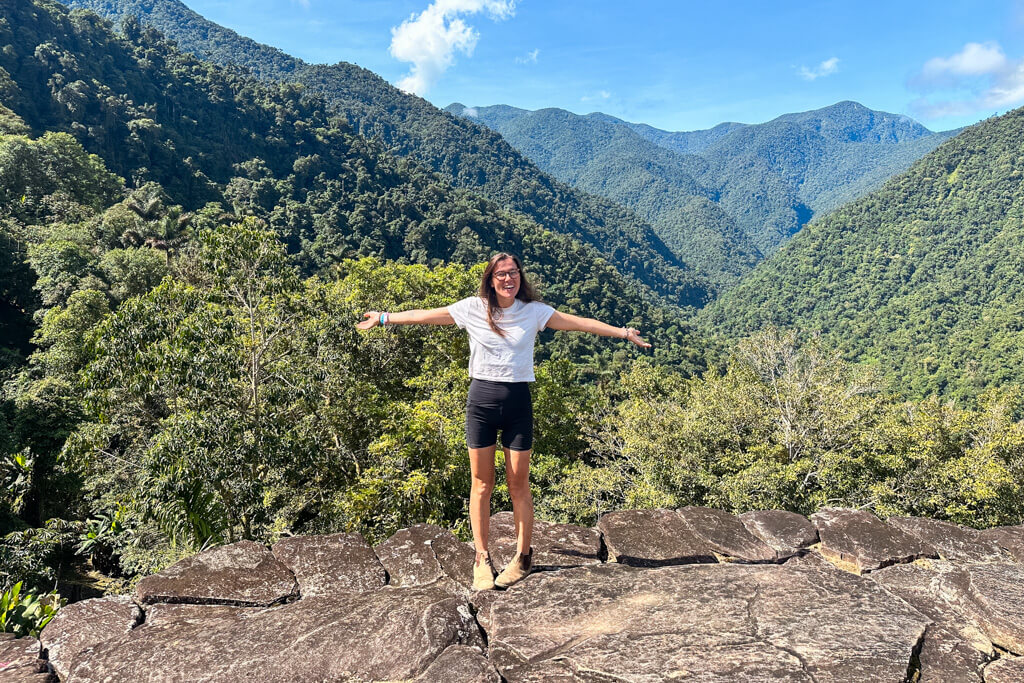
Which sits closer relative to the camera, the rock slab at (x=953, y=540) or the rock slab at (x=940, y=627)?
the rock slab at (x=940, y=627)

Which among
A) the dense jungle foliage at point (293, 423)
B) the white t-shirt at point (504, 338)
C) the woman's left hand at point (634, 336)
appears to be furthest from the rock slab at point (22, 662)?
the woman's left hand at point (634, 336)

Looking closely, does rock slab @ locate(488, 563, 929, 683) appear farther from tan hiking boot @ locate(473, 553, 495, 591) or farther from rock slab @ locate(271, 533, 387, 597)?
rock slab @ locate(271, 533, 387, 597)

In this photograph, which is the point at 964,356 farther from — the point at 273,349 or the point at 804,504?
the point at 273,349

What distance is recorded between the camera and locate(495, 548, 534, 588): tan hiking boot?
127 inches

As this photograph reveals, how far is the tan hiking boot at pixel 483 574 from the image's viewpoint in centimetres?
318

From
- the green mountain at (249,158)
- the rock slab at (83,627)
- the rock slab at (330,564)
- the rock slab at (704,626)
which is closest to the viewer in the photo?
the rock slab at (704,626)

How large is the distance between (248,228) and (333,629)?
918 centimetres

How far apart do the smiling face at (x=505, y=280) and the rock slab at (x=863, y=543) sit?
116 inches

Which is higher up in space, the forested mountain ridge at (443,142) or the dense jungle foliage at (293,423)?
the forested mountain ridge at (443,142)

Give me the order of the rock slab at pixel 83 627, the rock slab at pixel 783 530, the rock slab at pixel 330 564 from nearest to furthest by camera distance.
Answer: the rock slab at pixel 83 627, the rock slab at pixel 330 564, the rock slab at pixel 783 530

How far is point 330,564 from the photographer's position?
3.48 meters

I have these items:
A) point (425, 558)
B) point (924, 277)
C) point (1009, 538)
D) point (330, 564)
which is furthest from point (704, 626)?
point (924, 277)

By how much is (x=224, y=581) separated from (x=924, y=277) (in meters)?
125

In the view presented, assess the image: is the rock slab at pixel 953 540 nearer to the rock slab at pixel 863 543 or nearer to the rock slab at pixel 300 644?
the rock slab at pixel 863 543
